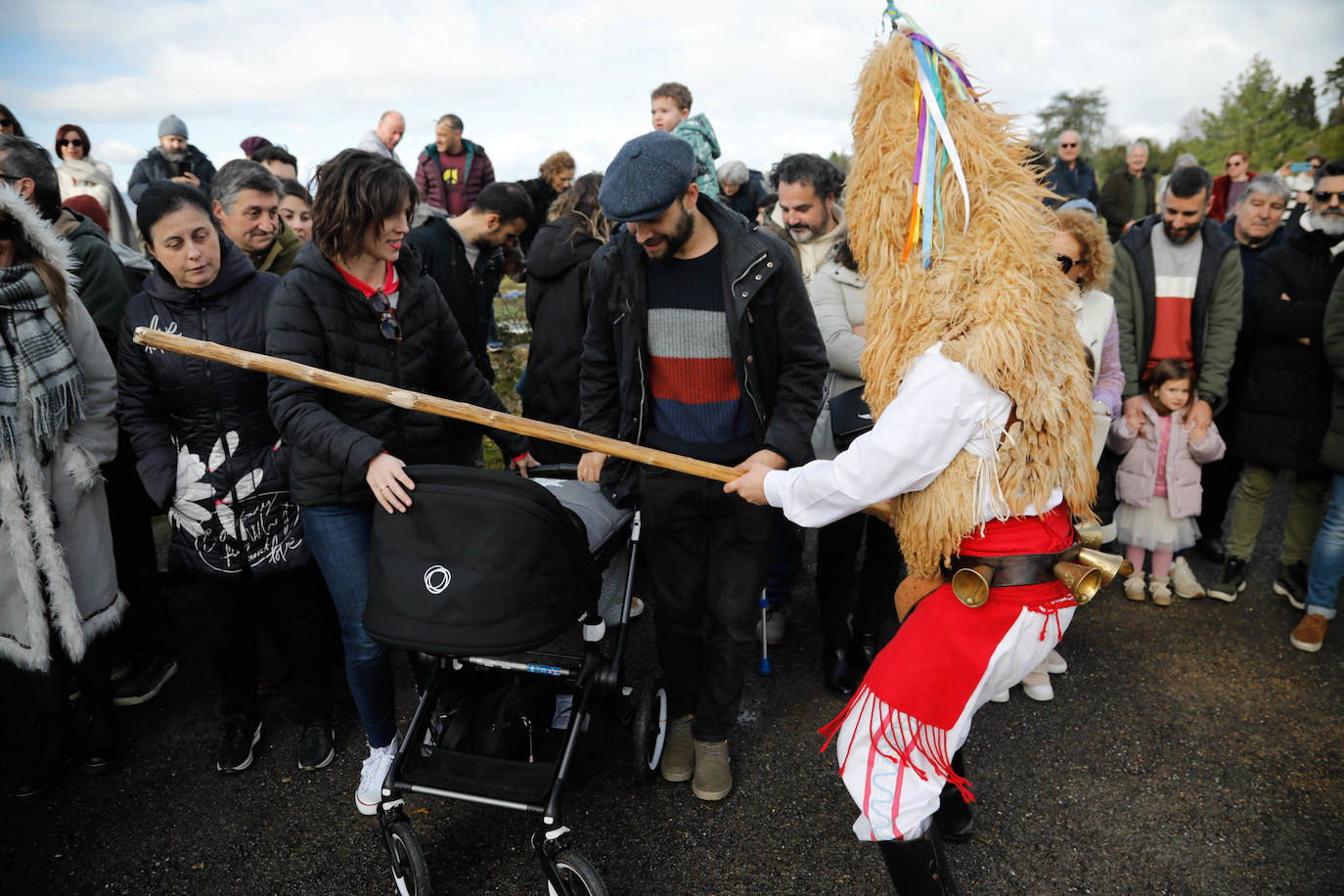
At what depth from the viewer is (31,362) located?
291 cm

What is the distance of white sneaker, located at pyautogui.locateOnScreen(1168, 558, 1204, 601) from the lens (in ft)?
15.1

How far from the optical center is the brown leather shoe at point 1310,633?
160 inches

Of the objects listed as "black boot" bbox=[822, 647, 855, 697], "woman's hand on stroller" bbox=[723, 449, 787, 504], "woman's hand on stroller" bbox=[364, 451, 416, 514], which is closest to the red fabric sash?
"woman's hand on stroller" bbox=[723, 449, 787, 504]

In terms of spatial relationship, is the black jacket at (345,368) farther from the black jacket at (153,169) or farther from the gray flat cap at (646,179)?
the black jacket at (153,169)

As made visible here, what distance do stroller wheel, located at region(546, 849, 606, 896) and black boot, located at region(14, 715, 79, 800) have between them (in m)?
2.33

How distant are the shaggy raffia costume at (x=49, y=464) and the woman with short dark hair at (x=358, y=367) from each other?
3.47 feet

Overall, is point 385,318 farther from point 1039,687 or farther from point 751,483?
point 1039,687

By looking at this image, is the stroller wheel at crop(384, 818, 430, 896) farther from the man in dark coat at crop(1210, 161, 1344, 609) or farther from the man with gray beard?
the man with gray beard

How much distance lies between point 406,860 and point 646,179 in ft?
7.56

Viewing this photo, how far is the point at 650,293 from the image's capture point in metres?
2.89

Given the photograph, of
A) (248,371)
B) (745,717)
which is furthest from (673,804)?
(248,371)

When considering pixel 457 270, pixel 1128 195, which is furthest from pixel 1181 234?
pixel 1128 195

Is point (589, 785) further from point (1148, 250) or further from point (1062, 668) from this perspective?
point (1148, 250)

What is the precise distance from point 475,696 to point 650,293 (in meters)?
1.62
